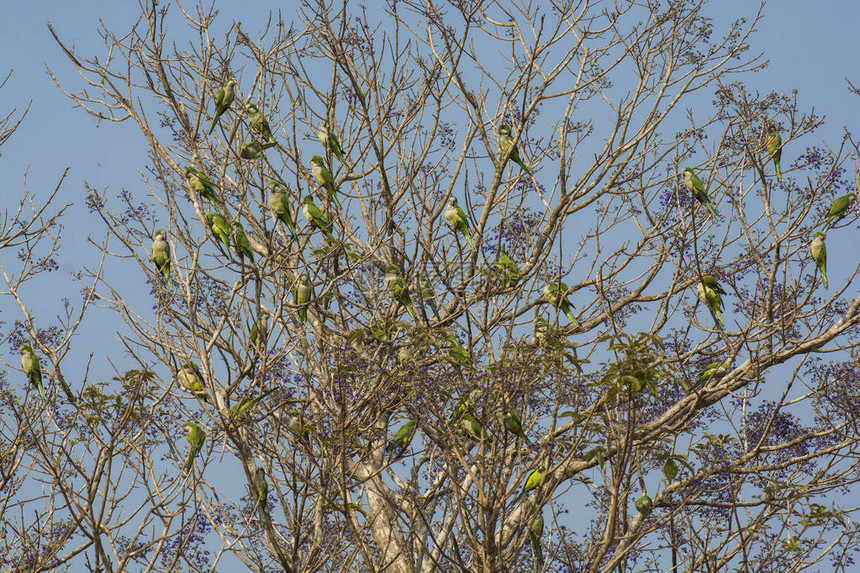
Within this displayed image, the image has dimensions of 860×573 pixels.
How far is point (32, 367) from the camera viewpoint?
554 centimetres

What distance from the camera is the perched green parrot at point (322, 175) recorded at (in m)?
6.20

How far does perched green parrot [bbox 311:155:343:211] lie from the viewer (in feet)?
20.3

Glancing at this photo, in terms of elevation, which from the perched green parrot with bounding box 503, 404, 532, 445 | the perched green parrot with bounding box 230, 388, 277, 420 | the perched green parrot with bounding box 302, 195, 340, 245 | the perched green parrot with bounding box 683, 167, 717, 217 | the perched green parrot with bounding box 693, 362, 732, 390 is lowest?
the perched green parrot with bounding box 503, 404, 532, 445

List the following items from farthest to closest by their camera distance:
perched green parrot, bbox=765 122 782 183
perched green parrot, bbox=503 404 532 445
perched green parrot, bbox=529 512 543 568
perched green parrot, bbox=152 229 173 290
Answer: perched green parrot, bbox=765 122 782 183, perched green parrot, bbox=152 229 173 290, perched green parrot, bbox=529 512 543 568, perched green parrot, bbox=503 404 532 445

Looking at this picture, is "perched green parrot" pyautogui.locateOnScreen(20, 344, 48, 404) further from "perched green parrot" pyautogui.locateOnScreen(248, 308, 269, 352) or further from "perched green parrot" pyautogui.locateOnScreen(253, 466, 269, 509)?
"perched green parrot" pyautogui.locateOnScreen(253, 466, 269, 509)

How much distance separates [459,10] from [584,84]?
129 cm

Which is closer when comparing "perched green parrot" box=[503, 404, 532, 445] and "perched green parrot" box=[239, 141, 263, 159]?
"perched green parrot" box=[503, 404, 532, 445]

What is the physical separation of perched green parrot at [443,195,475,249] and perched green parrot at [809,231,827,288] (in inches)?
91.2

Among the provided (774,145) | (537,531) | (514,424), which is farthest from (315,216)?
(774,145)

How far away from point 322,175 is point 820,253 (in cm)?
339

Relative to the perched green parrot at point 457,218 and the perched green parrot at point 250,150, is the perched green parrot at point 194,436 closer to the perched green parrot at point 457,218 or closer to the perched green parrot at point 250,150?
the perched green parrot at point 250,150

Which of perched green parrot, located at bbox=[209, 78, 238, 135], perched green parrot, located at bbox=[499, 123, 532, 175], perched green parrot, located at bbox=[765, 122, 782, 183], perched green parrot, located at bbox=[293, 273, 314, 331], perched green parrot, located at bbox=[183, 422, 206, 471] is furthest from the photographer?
perched green parrot, located at bbox=[499, 123, 532, 175]

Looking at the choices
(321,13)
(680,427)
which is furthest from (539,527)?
(321,13)

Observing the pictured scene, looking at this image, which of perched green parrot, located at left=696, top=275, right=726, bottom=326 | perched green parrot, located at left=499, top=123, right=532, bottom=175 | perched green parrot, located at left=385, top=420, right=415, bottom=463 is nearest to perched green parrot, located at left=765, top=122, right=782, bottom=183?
perched green parrot, located at left=696, top=275, right=726, bottom=326
